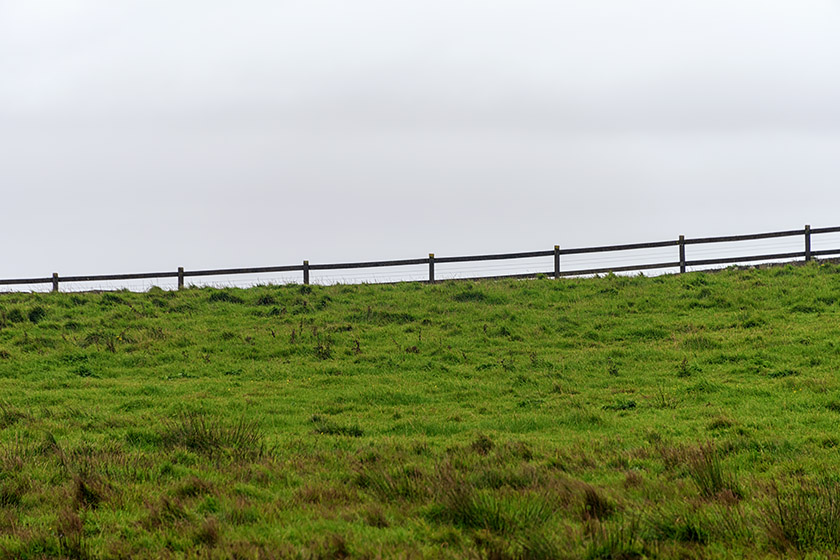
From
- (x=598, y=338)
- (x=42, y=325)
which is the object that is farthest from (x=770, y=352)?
(x=42, y=325)

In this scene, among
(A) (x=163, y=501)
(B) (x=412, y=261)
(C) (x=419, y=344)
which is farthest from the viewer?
(B) (x=412, y=261)

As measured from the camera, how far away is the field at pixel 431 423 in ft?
19.2

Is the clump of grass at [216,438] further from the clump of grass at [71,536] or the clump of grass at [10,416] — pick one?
the clump of grass at [10,416]

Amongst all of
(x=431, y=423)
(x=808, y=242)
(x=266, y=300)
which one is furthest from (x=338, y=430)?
(x=808, y=242)

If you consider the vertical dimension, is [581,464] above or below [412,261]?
below

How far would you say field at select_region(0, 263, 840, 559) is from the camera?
230 inches

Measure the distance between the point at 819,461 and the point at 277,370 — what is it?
36.8 ft

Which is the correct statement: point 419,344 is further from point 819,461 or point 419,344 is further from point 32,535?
point 32,535

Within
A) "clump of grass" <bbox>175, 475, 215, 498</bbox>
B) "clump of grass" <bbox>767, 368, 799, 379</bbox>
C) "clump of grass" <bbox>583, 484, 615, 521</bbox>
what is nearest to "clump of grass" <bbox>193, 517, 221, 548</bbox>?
"clump of grass" <bbox>175, 475, 215, 498</bbox>

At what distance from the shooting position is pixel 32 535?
5.91m

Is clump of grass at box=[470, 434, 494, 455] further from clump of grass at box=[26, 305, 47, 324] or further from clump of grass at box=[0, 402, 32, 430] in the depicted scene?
clump of grass at box=[26, 305, 47, 324]

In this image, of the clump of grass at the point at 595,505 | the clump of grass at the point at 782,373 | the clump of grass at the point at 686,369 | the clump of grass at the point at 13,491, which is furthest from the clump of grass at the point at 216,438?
the clump of grass at the point at 782,373

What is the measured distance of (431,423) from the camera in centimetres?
1121

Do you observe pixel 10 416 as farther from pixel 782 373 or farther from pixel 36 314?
pixel 782 373
